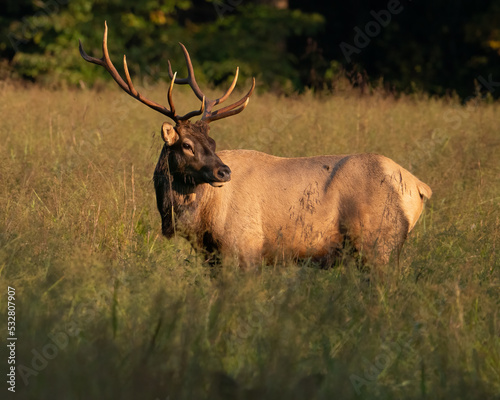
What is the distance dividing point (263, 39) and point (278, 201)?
12.8 m

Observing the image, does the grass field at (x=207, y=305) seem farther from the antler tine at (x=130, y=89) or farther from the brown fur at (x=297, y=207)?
the antler tine at (x=130, y=89)

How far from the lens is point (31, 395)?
285 centimetres

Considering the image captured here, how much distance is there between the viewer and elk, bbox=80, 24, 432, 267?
5094mm

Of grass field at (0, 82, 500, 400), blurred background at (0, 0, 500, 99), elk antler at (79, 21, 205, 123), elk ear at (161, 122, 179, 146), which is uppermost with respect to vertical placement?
blurred background at (0, 0, 500, 99)

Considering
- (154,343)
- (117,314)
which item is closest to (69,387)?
(154,343)

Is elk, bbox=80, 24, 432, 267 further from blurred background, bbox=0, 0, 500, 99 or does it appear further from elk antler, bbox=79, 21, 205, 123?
blurred background, bbox=0, 0, 500, 99

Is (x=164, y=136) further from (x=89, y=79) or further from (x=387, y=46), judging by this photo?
(x=387, y=46)

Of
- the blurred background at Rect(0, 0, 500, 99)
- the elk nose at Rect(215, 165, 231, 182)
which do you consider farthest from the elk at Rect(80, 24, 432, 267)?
the blurred background at Rect(0, 0, 500, 99)

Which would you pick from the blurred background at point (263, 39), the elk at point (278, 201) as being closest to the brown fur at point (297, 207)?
the elk at point (278, 201)

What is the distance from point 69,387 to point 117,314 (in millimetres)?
938

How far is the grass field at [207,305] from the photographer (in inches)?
121

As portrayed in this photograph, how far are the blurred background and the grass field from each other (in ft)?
28.2

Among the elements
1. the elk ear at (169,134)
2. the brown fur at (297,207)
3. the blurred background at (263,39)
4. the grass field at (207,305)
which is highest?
the blurred background at (263,39)

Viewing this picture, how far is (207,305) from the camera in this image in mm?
3922
